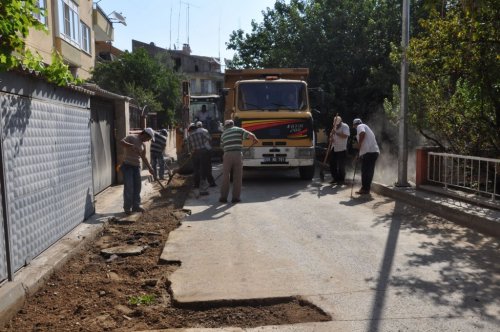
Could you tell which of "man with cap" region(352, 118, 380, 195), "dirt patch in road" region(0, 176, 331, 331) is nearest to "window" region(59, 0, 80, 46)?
"man with cap" region(352, 118, 380, 195)

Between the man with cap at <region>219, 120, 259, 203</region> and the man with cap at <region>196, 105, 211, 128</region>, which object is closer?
the man with cap at <region>219, 120, 259, 203</region>

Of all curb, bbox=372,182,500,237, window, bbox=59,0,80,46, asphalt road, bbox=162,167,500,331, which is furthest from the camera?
window, bbox=59,0,80,46

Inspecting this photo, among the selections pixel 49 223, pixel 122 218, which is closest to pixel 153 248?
pixel 49 223

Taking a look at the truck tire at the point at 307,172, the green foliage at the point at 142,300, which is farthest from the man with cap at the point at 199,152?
the green foliage at the point at 142,300

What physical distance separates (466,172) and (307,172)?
491cm

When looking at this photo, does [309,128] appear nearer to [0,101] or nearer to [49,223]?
[49,223]

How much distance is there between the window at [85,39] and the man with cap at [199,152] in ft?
42.3

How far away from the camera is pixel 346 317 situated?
13.7 ft

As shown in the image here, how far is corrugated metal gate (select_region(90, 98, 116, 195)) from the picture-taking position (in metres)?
10.8

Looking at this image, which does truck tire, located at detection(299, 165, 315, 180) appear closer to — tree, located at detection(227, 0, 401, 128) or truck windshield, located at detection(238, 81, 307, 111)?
truck windshield, located at detection(238, 81, 307, 111)

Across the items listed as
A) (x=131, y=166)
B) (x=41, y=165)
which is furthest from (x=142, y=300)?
(x=131, y=166)

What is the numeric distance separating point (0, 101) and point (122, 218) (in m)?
4.06

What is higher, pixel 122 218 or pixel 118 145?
pixel 118 145

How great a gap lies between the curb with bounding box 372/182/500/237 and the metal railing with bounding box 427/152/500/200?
635 millimetres
